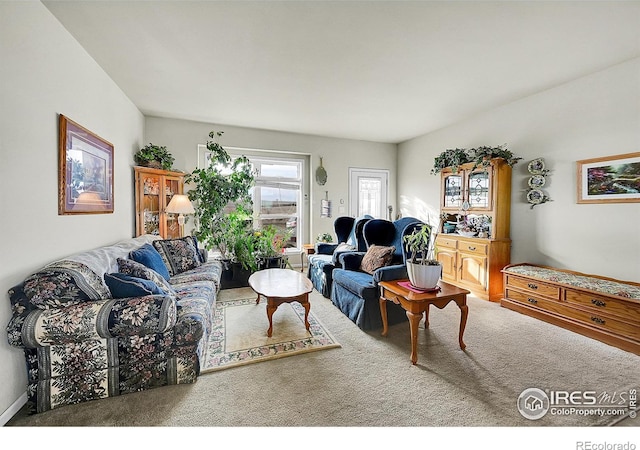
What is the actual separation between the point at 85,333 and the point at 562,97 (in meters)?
5.01

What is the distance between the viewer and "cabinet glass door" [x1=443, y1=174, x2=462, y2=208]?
423 centimetres

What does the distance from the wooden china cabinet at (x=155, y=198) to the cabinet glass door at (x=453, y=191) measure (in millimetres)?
4259

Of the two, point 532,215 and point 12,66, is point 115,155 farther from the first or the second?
point 532,215

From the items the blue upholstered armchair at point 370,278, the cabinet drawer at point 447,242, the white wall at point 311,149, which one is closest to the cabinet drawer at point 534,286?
the cabinet drawer at point 447,242

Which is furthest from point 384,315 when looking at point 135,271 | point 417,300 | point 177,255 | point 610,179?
point 610,179

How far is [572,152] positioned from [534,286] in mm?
1616

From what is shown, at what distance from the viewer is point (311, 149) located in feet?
17.7

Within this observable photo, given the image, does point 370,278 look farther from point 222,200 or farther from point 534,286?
point 222,200

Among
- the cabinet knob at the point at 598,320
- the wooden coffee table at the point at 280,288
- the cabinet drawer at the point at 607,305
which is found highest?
the wooden coffee table at the point at 280,288

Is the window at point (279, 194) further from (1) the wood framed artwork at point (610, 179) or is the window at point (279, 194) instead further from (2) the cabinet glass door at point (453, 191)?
(1) the wood framed artwork at point (610, 179)

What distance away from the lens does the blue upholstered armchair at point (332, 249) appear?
366cm

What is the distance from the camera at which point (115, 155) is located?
3145 mm

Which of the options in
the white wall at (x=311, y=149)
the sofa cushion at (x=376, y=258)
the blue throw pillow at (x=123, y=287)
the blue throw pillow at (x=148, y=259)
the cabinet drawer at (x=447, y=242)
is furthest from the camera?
the white wall at (x=311, y=149)

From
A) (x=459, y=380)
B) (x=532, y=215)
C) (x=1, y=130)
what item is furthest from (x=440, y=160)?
(x=1, y=130)
